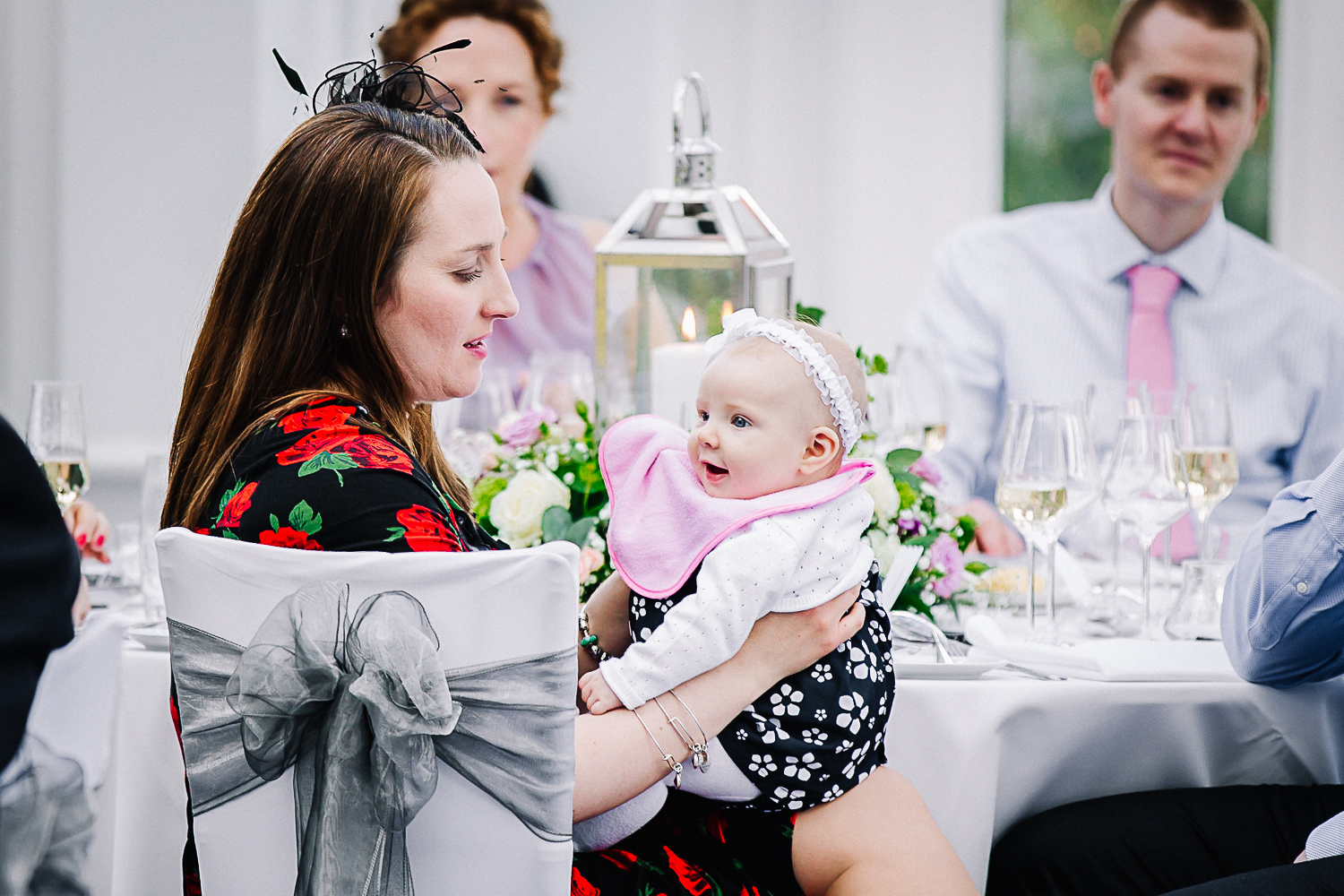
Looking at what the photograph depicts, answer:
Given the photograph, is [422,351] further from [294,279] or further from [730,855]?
[730,855]

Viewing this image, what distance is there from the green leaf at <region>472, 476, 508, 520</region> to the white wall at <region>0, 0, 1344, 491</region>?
262 cm

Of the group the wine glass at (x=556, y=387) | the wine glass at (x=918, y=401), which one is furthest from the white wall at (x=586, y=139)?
the wine glass at (x=918, y=401)

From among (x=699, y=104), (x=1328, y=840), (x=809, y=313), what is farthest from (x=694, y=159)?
(x=1328, y=840)

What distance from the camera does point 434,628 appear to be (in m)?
0.93

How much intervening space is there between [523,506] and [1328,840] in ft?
3.17

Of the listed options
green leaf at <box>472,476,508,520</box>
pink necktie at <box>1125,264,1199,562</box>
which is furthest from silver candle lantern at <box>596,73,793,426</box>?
pink necktie at <box>1125,264,1199,562</box>

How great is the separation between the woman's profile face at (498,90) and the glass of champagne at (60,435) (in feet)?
7.02

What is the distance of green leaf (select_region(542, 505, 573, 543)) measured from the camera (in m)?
1.49

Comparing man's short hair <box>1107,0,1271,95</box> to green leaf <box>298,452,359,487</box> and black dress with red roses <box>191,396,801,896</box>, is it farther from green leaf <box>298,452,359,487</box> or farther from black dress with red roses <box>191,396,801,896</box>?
green leaf <box>298,452,359,487</box>

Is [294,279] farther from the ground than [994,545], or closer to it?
farther from the ground

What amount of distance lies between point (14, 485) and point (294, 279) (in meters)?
0.45

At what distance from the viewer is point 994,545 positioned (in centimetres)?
220

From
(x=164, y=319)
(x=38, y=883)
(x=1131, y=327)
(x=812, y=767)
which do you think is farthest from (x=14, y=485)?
(x=164, y=319)

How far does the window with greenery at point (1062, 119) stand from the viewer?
4.11 metres
